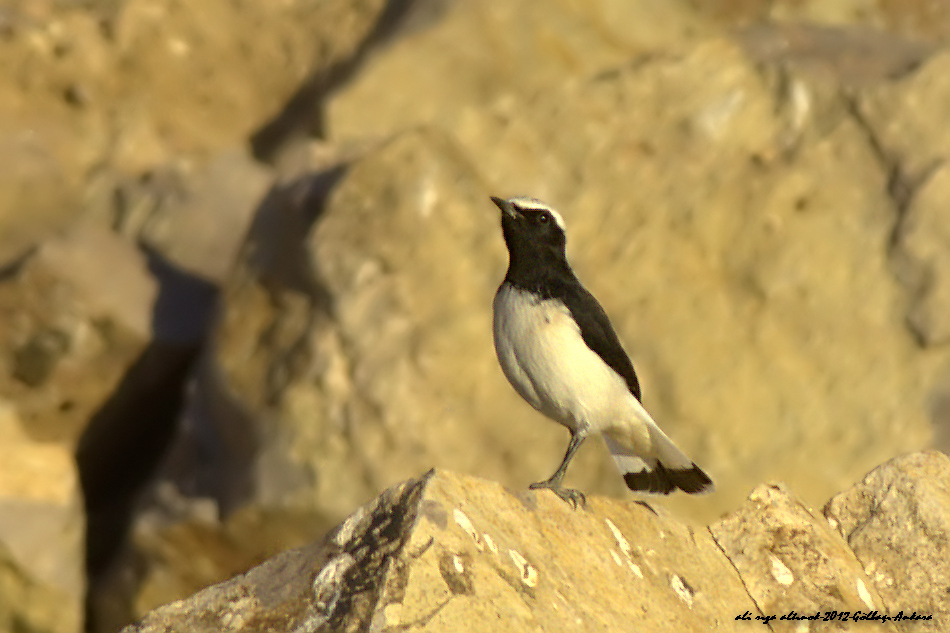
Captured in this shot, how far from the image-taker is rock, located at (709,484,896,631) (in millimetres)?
5500

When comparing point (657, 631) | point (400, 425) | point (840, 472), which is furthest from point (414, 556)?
point (840, 472)

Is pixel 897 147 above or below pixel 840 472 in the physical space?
above

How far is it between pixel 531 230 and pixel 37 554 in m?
5.59

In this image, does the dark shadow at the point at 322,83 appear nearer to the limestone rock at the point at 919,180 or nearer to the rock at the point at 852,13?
the rock at the point at 852,13

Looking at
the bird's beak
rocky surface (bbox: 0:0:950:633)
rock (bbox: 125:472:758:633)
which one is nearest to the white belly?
the bird's beak

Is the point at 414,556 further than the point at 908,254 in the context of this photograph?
No

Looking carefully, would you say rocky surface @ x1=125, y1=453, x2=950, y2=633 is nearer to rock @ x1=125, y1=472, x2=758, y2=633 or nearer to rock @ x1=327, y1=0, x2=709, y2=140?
rock @ x1=125, y1=472, x2=758, y2=633

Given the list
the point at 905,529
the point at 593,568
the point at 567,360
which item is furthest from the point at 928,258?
the point at 593,568

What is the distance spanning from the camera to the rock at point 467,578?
4332 mm

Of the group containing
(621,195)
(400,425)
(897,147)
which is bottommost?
→ (400,425)

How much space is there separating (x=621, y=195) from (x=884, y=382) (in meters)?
2.44

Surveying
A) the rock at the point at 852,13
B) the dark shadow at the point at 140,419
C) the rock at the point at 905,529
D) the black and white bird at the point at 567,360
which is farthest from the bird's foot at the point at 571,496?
the rock at the point at 852,13

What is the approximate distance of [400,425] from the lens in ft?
30.9

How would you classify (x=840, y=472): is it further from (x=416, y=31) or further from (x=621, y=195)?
(x=416, y=31)
